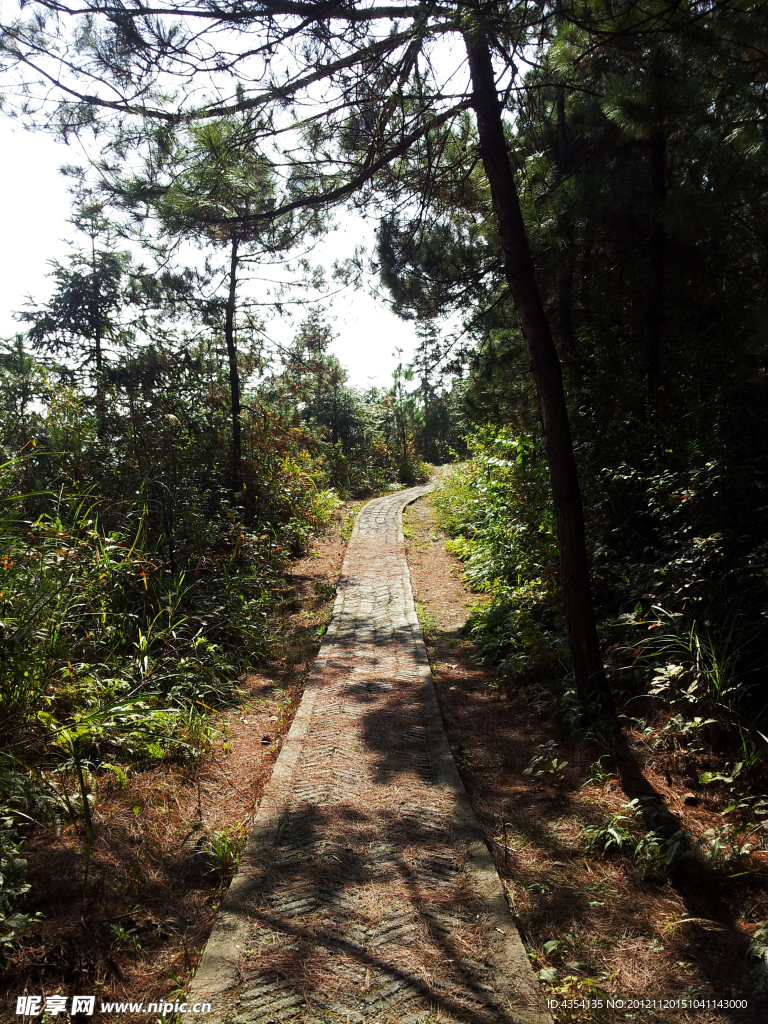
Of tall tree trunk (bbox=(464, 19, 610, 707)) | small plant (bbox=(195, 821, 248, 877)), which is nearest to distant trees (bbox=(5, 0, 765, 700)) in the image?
tall tree trunk (bbox=(464, 19, 610, 707))

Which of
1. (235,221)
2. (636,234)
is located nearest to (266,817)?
(235,221)

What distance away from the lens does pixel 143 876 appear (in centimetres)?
269

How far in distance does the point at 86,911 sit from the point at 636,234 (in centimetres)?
635

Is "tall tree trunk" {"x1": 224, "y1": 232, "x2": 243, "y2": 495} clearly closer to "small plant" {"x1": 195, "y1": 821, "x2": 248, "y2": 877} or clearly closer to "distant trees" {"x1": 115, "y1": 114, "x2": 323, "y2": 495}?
"distant trees" {"x1": 115, "y1": 114, "x2": 323, "y2": 495}

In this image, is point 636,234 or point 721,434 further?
point 636,234

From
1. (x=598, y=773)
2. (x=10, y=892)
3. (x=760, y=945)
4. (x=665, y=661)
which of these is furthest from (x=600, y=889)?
(x=10, y=892)

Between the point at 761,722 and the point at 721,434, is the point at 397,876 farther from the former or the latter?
the point at 721,434

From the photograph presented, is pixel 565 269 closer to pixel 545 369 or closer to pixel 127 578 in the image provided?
pixel 545 369

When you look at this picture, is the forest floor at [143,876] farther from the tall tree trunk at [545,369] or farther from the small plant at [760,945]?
the tall tree trunk at [545,369]

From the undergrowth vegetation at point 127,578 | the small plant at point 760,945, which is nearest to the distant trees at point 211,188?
the undergrowth vegetation at point 127,578

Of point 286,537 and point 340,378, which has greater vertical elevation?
point 340,378

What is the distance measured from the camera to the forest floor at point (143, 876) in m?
2.13

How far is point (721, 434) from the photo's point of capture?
4.18m

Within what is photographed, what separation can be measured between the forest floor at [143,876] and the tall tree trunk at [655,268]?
4334 millimetres
